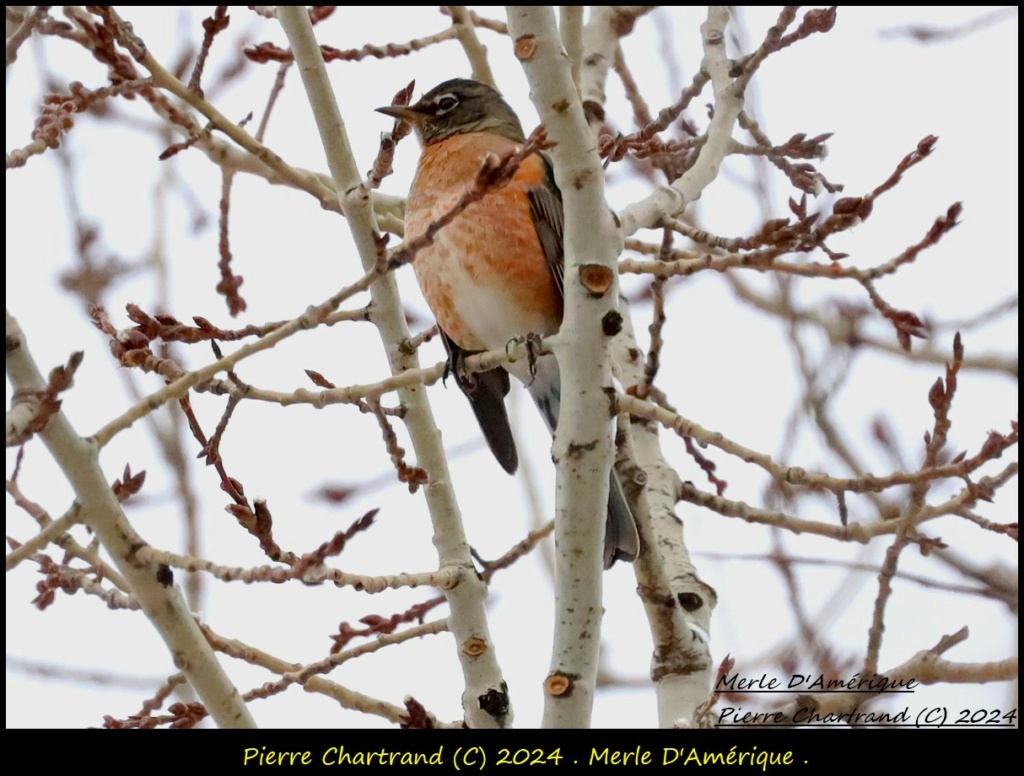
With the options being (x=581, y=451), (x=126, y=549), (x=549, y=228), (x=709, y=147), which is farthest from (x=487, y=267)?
(x=126, y=549)

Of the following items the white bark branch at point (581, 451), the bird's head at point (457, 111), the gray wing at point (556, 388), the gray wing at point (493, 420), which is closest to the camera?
the white bark branch at point (581, 451)

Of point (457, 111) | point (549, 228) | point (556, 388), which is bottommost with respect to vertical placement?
point (556, 388)

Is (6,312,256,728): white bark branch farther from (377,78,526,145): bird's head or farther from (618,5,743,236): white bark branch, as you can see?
(377,78,526,145): bird's head

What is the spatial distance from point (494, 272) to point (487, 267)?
0.10ft

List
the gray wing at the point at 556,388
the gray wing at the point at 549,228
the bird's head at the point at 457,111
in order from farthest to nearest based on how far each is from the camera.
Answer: the bird's head at the point at 457,111 → the gray wing at the point at 549,228 → the gray wing at the point at 556,388

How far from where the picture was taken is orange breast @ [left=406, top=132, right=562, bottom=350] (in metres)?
4.24

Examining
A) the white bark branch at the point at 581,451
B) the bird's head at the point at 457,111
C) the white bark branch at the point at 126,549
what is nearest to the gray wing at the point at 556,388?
the bird's head at the point at 457,111

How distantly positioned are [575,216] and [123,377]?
2.84m

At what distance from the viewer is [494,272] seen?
4242 mm

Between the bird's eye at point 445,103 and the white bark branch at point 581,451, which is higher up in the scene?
the bird's eye at point 445,103

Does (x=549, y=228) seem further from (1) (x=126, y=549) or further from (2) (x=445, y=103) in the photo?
(1) (x=126, y=549)

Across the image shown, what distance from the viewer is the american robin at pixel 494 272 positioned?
424cm

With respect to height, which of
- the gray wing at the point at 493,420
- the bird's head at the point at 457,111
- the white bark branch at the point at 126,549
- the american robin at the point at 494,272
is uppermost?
the bird's head at the point at 457,111

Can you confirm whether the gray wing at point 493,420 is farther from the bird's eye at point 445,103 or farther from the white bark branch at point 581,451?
the white bark branch at point 581,451
